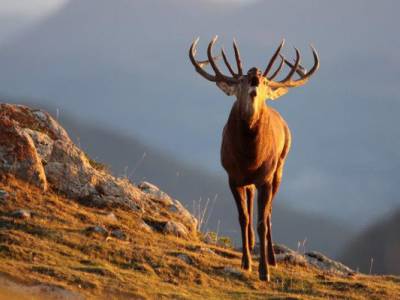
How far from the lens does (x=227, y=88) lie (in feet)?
43.7

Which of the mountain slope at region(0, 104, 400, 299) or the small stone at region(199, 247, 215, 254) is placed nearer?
the mountain slope at region(0, 104, 400, 299)

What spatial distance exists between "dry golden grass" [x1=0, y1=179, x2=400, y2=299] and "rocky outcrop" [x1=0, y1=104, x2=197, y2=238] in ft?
1.54

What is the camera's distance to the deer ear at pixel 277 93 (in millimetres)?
13609

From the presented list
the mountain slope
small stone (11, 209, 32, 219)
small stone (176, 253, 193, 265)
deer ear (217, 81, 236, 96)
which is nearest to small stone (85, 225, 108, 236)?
the mountain slope

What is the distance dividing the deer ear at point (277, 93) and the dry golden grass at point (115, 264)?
3.07 m

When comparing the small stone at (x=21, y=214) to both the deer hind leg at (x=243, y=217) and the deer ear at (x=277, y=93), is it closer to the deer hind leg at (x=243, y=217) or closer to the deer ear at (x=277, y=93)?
the deer hind leg at (x=243, y=217)

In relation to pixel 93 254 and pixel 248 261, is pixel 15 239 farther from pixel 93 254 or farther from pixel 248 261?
pixel 248 261

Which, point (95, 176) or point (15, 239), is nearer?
→ point (15, 239)

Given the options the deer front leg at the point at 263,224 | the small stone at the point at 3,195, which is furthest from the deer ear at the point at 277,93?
the small stone at the point at 3,195

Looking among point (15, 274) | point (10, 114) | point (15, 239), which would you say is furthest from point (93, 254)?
point (10, 114)

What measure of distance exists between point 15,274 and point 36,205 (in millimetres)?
4788

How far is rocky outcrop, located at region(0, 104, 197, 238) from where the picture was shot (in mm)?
16547

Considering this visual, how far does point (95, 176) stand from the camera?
18250mm

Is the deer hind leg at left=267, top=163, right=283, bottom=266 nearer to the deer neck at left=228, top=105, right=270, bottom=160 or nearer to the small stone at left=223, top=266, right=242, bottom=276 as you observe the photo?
the small stone at left=223, top=266, right=242, bottom=276
